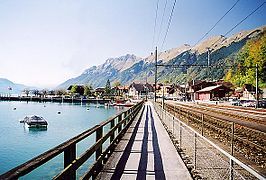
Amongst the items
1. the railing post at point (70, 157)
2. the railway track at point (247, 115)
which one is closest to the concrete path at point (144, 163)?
the railing post at point (70, 157)

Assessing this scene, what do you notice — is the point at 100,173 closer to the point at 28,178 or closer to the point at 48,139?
the point at 28,178

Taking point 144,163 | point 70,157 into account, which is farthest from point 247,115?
point 70,157

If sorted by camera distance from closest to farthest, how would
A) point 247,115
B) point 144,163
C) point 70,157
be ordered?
point 70,157 → point 144,163 → point 247,115

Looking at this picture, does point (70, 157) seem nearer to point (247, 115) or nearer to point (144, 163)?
point (144, 163)

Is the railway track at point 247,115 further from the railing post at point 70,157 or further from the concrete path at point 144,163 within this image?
the railing post at point 70,157

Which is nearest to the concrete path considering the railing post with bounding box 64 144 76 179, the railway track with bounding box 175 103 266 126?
the railing post with bounding box 64 144 76 179

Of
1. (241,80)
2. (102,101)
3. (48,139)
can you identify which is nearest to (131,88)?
(102,101)

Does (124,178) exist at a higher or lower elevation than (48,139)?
higher

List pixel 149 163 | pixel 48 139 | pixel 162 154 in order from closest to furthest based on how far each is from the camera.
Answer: pixel 149 163
pixel 162 154
pixel 48 139

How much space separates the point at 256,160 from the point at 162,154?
3.46 m

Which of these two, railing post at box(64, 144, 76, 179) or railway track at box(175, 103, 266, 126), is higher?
railing post at box(64, 144, 76, 179)

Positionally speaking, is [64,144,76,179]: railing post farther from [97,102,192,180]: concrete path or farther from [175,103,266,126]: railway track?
[175,103,266,126]: railway track

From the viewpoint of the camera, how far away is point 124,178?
6715mm

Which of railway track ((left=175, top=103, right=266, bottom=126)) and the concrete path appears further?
railway track ((left=175, top=103, right=266, bottom=126))
